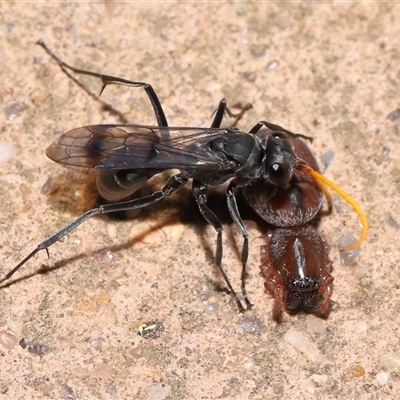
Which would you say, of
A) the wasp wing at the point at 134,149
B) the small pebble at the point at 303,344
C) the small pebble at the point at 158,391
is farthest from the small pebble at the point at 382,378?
the wasp wing at the point at 134,149

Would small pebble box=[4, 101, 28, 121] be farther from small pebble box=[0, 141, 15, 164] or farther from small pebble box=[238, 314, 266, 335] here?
small pebble box=[238, 314, 266, 335]

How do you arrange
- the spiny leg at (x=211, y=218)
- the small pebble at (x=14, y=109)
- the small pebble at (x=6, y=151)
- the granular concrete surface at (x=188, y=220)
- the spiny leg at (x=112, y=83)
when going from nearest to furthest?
the granular concrete surface at (x=188, y=220) → the spiny leg at (x=211, y=218) → the spiny leg at (x=112, y=83) → the small pebble at (x=6, y=151) → the small pebble at (x=14, y=109)

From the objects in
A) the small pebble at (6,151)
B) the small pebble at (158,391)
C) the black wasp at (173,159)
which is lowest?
the small pebble at (158,391)

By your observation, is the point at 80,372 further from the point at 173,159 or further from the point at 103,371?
the point at 173,159

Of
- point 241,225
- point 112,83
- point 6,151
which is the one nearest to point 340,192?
point 241,225

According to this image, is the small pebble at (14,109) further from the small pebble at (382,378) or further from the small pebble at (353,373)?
the small pebble at (382,378)

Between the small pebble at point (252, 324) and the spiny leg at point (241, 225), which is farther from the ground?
the spiny leg at point (241, 225)
